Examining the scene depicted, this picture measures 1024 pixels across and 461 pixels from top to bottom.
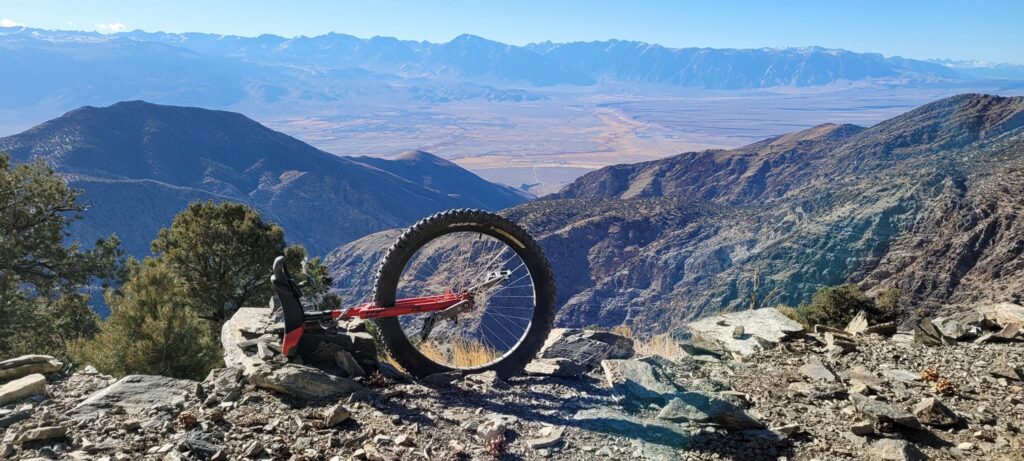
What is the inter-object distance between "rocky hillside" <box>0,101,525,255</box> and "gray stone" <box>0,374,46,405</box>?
85978 mm

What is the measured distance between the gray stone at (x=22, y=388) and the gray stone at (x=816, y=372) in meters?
6.81

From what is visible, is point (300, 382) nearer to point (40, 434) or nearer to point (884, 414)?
point (40, 434)

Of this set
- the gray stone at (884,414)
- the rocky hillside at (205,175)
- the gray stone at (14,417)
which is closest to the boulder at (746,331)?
the gray stone at (884,414)

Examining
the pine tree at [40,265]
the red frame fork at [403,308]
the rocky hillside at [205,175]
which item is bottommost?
the rocky hillside at [205,175]

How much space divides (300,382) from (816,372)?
15.3ft

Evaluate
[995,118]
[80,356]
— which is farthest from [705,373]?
[995,118]

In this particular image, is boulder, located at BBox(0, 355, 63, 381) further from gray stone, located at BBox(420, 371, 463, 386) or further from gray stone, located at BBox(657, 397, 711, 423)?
gray stone, located at BBox(657, 397, 711, 423)

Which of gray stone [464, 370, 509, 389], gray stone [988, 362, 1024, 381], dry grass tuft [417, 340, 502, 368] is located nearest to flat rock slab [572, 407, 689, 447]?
gray stone [464, 370, 509, 389]

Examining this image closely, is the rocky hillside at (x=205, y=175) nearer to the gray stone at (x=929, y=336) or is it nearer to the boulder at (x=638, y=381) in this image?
the boulder at (x=638, y=381)

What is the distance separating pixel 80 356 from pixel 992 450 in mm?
10061

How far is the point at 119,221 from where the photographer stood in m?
82.9

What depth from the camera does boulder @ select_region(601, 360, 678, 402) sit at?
570 cm

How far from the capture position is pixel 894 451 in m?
4.32

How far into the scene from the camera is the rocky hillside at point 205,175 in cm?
8750
